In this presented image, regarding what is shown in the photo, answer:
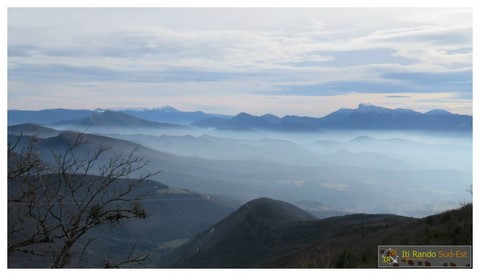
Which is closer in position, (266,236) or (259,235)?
(266,236)

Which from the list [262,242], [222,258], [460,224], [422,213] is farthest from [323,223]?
[422,213]

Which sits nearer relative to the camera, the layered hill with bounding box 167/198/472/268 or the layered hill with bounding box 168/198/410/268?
the layered hill with bounding box 167/198/472/268

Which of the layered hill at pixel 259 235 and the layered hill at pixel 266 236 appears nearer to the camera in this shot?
the layered hill at pixel 266 236

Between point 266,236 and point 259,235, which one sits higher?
point 266,236

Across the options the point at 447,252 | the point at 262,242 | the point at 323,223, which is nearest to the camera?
the point at 447,252
